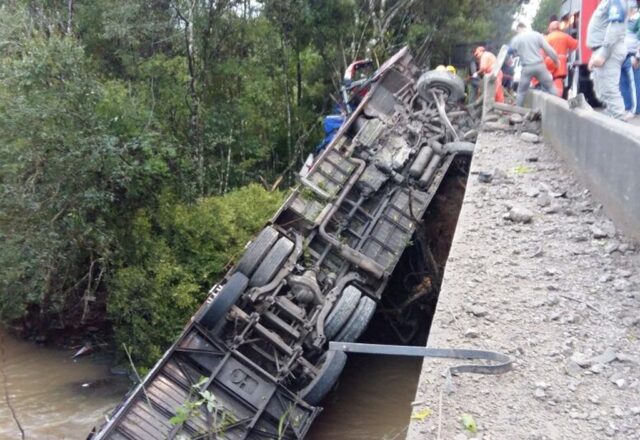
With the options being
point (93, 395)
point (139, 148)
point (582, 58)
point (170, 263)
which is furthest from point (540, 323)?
point (582, 58)

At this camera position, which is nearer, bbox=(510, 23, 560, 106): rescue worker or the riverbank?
bbox=(510, 23, 560, 106): rescue worker

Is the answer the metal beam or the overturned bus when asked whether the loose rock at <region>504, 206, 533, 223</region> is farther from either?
the overturned bus

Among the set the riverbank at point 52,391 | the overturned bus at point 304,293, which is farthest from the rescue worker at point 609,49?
the riverbank at point 52,391

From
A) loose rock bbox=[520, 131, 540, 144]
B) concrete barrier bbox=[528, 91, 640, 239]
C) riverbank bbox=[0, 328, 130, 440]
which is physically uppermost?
concrete barrier bbox=[528, 91, 640, 239]

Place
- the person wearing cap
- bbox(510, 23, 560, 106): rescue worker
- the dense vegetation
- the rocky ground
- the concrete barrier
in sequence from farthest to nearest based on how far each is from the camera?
the dense vegetation → bbox(510, 23, 560, 106): rescue worker → the person wearing cap → the concrete barrier → the rocky ground

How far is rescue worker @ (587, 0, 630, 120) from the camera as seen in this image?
650 cm

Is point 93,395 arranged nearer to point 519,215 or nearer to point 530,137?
point 530,137

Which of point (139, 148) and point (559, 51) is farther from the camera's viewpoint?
point (559, 51)

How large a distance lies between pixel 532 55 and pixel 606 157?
15.2 ft

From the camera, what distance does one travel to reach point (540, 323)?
3.72 metres

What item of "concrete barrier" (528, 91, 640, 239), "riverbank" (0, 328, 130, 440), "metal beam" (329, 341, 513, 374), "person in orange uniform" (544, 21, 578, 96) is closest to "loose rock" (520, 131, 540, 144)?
"concrete barrier" (528, 91, 640, 239)

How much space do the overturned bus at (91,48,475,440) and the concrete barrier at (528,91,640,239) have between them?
3.18m

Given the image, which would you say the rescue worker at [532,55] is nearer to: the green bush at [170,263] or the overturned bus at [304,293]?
the overturned bus at [304,293]

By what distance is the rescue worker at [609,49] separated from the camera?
650 centimetres
